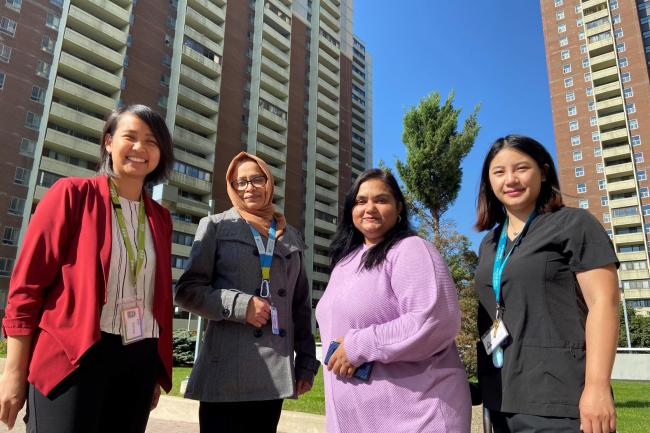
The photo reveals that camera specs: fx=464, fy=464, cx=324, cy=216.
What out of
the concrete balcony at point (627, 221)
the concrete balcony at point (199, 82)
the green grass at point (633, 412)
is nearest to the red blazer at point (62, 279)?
the green grass at point (633, 412)

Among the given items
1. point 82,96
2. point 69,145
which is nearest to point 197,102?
point 82,96

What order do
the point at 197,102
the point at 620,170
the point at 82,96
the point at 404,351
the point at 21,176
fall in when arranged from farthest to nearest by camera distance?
the point at 620,170
the point at 197,102
the point at 82,96
the point at 21,176
the point at 404,351

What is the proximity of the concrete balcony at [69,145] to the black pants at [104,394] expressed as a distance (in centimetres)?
3822

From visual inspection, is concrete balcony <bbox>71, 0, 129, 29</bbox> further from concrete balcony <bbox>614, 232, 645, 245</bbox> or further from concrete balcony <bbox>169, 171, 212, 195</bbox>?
concrete balcony <bbox>614, 232, 645, 245</bbox>

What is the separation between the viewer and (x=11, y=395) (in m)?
1.77

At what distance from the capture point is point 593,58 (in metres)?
65.1

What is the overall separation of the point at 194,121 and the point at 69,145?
12182 millimetres

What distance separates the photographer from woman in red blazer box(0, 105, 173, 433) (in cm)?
178

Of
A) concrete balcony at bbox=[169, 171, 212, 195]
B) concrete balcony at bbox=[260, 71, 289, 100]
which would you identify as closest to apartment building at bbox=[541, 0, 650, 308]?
concrete balcony at bbox=[260, 71, 289, 100]

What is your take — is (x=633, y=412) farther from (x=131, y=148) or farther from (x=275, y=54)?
Result: (x=275, y=54)

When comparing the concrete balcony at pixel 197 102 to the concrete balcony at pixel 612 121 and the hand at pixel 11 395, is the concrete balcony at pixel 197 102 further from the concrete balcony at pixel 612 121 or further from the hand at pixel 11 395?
the concrete balcony at pixel 612 121

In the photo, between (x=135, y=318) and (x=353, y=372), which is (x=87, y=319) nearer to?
(x=135, y=318)

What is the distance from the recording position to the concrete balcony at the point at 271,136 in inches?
2062

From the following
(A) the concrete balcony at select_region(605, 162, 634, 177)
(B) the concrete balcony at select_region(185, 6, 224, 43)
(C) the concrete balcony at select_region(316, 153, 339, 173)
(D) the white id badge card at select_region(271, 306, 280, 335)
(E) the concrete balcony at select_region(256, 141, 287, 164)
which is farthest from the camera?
(C) the concrete balcony at select_region(316, 153, 339, 173)
